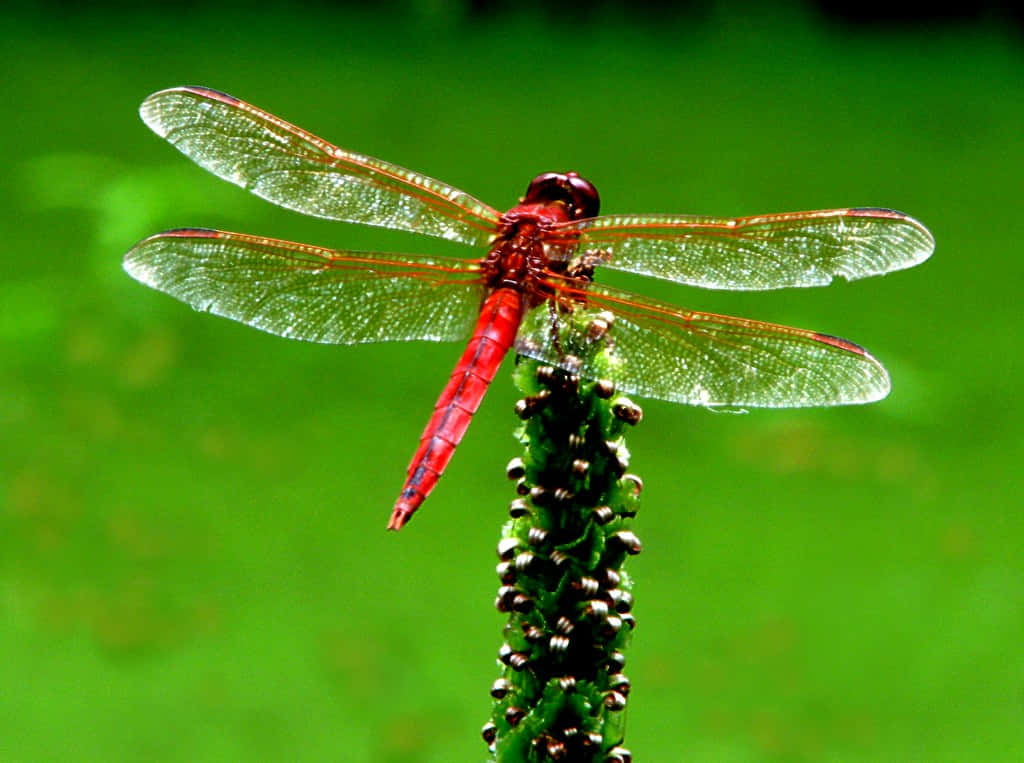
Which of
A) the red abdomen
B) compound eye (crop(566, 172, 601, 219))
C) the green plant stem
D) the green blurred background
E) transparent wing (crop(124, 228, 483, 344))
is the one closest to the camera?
the green plant stem

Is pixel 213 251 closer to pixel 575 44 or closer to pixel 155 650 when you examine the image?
pixel 155 650

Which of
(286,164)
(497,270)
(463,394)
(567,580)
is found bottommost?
(567,580)

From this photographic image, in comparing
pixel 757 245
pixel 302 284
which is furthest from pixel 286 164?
pixel 757 245

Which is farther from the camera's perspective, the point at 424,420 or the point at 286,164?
the point at 424,420

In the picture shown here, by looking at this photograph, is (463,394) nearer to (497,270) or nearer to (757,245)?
(497,270)

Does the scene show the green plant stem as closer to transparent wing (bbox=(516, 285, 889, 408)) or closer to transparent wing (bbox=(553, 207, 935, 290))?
transparent wing (bbox=(516, 285, 889, 408))

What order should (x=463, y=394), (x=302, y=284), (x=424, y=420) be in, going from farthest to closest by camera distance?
(x=424, y=420) → (x=302, y=284) → (x=463, y=394)

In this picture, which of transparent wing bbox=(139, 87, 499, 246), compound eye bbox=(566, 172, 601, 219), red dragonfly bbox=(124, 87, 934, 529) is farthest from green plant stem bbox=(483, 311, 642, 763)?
transparent wing bbox=(139, 87, 499, 246)
